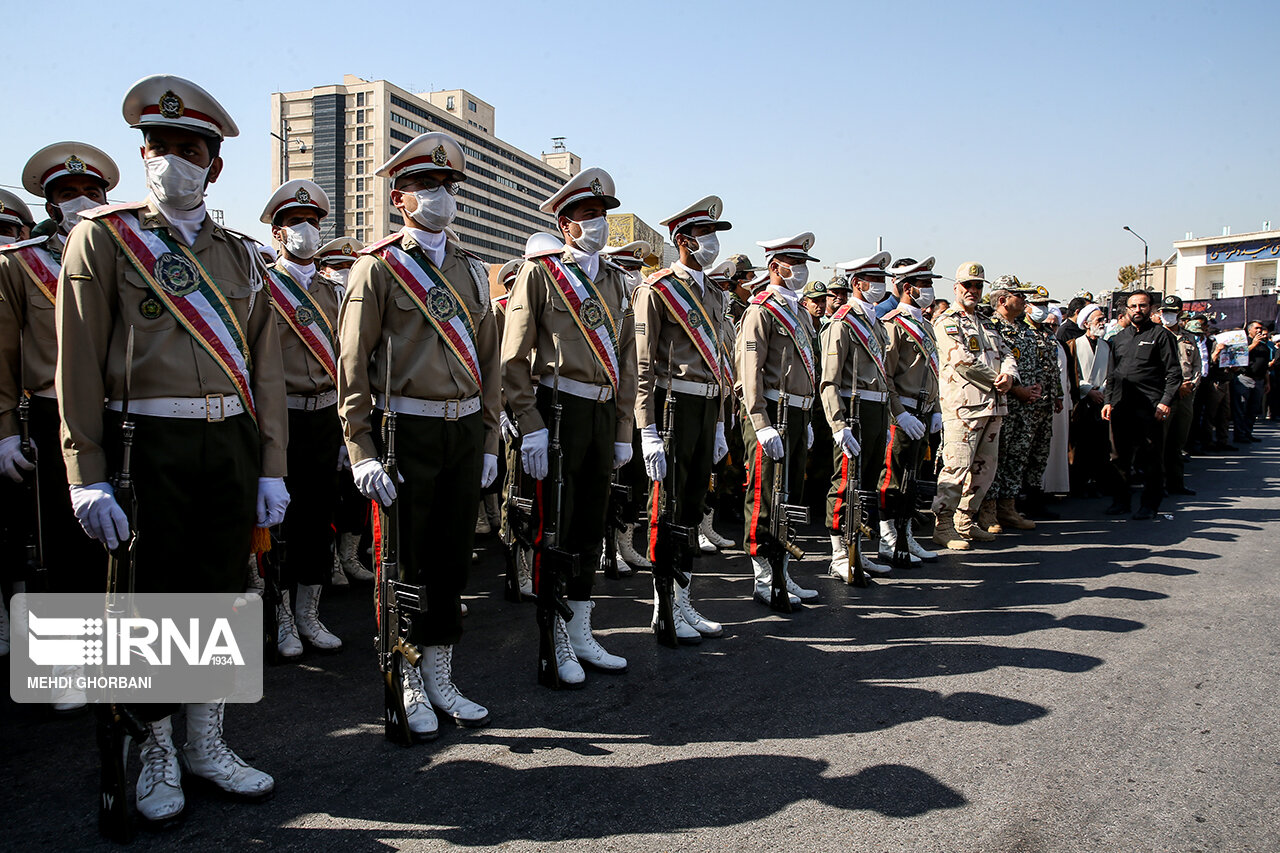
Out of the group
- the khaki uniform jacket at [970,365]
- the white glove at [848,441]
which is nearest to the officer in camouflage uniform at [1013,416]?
the khaki uniform jacket at [970,365]

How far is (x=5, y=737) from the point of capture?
3.83 meters

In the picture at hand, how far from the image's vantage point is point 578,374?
4.55 metres

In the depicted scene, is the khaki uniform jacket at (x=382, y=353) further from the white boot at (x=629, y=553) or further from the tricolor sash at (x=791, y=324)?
the white boot at (x=629, y=553)

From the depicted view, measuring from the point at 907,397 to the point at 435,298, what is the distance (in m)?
4.95

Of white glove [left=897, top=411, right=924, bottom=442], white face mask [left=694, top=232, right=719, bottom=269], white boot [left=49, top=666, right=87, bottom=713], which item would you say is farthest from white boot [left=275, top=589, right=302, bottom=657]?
white glove [left=897, top=411, right=924, bottom=442]

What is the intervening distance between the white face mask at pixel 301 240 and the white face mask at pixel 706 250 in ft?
7.84

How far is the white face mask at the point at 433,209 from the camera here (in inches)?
156

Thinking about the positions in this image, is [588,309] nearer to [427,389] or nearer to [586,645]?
[427,389]

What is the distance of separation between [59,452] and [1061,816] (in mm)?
4786

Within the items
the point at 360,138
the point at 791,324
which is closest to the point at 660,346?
the point at 791,324

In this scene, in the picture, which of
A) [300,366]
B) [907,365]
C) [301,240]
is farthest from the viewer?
[907,365]

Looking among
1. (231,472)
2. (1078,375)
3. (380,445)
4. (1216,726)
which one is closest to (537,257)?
(380,445)

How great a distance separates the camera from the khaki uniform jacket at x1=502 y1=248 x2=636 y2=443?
443cm

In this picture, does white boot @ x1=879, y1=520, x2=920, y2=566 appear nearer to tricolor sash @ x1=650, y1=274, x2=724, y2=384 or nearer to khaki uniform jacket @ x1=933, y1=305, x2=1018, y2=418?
khaki uniform jacket @ x1=933, y1=305, x2=1018, y2=418
